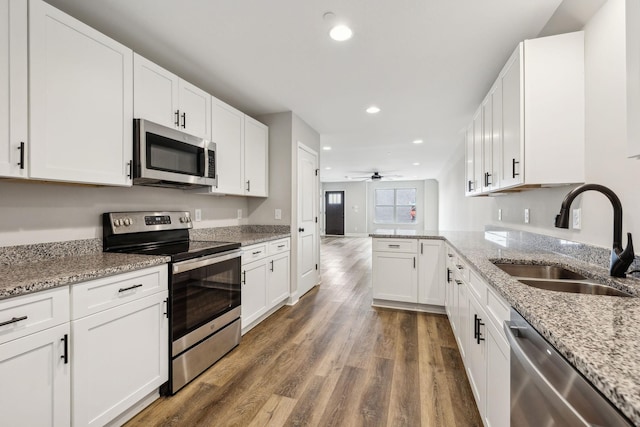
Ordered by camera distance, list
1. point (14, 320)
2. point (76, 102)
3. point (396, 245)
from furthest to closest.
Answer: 1. point (396, 245)
2. point (76, 102)
3. point (14, 320)

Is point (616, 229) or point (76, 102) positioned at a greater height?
point (76, 102)

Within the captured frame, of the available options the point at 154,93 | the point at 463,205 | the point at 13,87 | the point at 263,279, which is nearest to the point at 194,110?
the point at 154,93

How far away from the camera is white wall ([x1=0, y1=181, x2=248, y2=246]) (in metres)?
1.56

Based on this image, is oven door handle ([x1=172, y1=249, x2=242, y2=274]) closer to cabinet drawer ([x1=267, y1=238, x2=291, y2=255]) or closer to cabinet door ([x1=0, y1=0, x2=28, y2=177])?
cabinet drawer ([x1=267, y1=238, x2=291, y2=255])

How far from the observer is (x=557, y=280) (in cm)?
142

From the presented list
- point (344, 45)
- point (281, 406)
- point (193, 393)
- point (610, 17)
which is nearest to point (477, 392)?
point (281, 406)

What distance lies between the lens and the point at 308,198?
12.9ft

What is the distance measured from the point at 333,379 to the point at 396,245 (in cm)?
173

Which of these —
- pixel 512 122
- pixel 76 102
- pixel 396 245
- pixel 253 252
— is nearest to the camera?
pixel 76 102

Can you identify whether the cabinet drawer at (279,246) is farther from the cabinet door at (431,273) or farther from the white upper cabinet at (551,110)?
the white upper cabinet at (551,110)

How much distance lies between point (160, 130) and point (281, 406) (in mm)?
2068

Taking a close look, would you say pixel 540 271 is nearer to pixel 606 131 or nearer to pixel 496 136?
pixel 606 131

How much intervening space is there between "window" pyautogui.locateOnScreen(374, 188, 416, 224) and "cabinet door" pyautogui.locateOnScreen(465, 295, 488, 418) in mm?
10127

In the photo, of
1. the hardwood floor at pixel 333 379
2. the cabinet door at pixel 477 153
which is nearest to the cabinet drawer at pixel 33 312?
the hardwood floor at pixel 333 379
